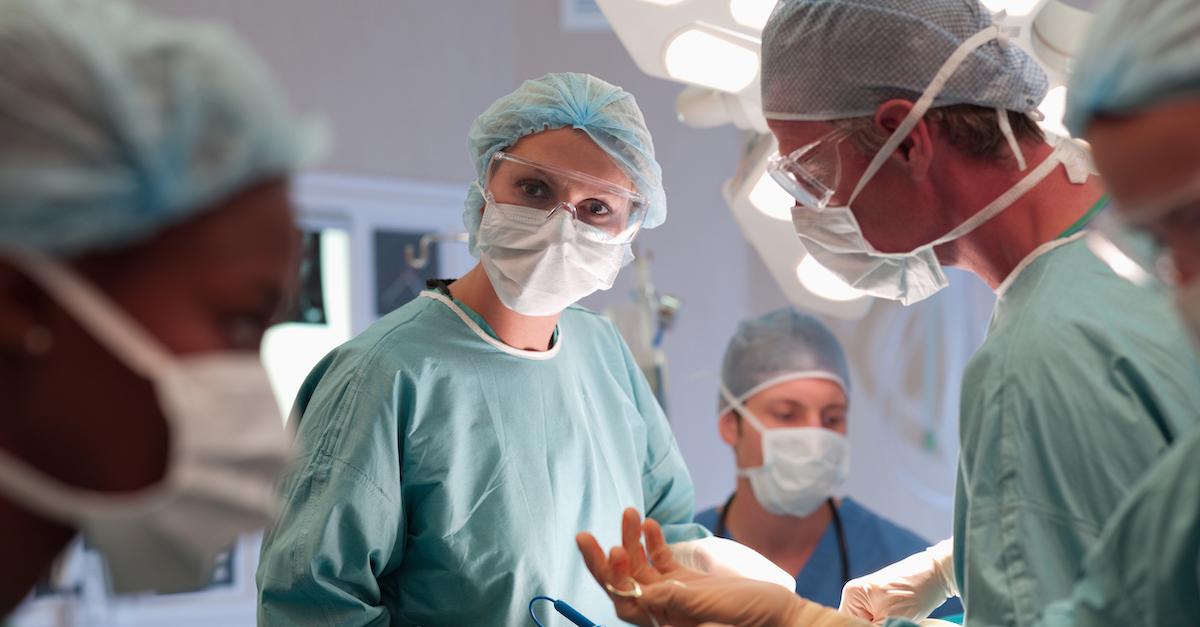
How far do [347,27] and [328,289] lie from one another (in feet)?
3.19

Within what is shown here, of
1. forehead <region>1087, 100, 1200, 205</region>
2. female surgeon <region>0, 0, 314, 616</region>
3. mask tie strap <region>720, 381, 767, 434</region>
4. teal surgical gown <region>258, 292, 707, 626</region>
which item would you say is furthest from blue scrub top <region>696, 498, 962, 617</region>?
female surgeon <region>0, 0, 314, 616</region>

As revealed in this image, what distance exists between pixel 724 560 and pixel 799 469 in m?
1.07

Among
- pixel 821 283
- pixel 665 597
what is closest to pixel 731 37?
pixel 821 283

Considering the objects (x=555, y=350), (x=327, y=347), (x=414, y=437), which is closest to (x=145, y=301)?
(x=414, y=437)

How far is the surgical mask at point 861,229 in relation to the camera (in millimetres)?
1386

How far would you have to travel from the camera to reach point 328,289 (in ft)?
14.2

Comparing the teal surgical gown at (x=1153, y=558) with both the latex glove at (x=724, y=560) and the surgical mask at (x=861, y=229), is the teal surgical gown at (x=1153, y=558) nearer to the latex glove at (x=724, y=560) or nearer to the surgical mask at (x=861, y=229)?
the surgical mask at (x=861, y=229)

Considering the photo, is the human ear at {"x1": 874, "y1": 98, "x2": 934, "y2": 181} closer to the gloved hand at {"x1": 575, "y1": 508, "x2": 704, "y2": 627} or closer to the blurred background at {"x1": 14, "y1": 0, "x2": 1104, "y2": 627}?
the gloved hand at {"x1": 575, "y1": 508, "x2": 704, "y2": 627}

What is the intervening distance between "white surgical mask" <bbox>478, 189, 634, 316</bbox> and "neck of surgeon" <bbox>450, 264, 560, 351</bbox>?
0.9 inches

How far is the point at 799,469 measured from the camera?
9.71 ft

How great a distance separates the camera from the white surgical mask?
1.86 meters

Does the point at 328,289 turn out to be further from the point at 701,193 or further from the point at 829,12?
the point at 829,12

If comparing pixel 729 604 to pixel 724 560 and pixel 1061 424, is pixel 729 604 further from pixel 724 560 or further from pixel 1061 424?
pixel 724 560

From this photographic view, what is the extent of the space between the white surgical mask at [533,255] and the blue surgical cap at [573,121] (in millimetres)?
83
